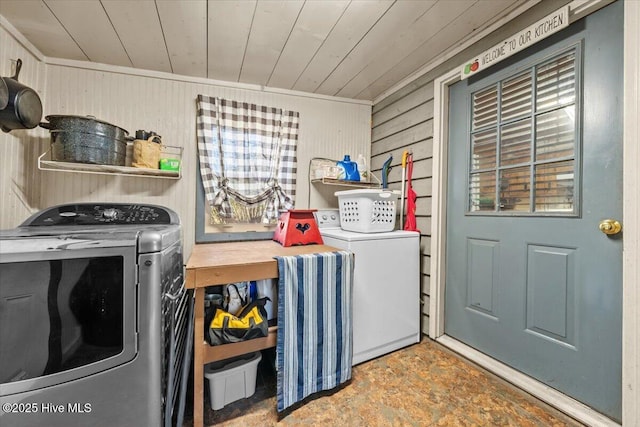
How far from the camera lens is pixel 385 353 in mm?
1827

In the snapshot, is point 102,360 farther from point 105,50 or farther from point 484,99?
point 484,99

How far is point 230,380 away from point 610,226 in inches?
77.6

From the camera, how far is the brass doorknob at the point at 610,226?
1.13 metres

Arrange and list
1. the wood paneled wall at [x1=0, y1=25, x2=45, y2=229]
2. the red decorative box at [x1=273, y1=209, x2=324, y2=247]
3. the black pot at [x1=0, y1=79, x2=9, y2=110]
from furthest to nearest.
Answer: the red decorative box at [x1=273, y1=209, x2=324, y2=247] < the wood paneled wall at [x1=0, y1=25, x2=45, y2=229] < the black pot at [x1=0, y1=79, x2=9, y2=110]

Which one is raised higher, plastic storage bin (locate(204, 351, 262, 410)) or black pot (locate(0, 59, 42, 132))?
black pot (locate(0, 59, 42, 132))

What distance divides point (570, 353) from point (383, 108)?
2.27 metres

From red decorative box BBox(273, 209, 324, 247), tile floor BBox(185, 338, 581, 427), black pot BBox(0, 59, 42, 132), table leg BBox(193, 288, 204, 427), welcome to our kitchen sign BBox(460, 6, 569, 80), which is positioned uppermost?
welcome to our kitchen sign BBox(460, 6, 569, 80)

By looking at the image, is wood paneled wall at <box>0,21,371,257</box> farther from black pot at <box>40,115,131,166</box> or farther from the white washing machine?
the white washing machine

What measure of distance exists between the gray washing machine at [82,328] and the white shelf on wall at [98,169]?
96 centimetres

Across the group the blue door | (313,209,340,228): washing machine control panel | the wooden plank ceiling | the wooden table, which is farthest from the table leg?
the blue door

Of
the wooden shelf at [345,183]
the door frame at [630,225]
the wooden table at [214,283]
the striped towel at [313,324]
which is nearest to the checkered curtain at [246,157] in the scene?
the wooden shelf at [345,183]

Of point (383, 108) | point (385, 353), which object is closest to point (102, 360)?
point (385, 353)

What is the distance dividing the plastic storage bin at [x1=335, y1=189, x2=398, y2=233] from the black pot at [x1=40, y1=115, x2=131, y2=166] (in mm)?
1682

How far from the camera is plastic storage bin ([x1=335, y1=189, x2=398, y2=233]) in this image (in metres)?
1.87
